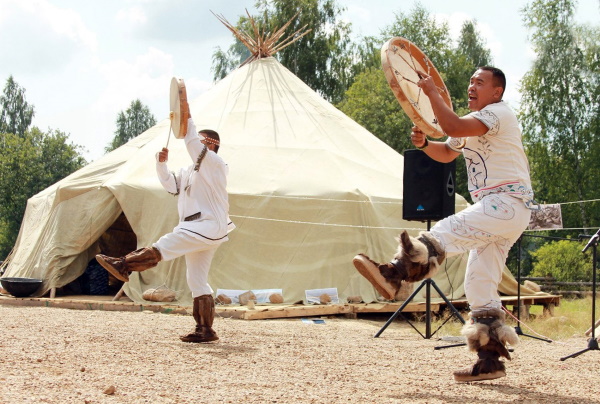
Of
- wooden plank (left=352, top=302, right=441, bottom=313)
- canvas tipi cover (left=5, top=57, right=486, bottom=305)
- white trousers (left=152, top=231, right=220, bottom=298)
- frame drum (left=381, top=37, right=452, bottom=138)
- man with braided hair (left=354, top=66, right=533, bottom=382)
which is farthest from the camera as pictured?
canvas tipi cover (left=5, top=57, right=486, bottom=305)

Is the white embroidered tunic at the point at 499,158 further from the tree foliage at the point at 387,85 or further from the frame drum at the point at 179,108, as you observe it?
the tree foliage at the point at 387,85

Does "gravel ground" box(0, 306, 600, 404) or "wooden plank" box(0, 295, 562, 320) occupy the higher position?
"wooden plank" box(0, 295, 562, 320)

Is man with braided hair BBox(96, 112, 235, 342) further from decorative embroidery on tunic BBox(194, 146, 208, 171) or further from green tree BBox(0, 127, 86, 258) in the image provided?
green tree BBox(0, 127, 86, 258)

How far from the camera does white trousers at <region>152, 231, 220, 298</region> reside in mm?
5090

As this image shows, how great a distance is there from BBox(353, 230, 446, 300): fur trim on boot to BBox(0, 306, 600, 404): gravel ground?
539mm

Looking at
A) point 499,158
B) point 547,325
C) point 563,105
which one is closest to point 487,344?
point 499,158

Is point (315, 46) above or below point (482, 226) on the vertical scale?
above

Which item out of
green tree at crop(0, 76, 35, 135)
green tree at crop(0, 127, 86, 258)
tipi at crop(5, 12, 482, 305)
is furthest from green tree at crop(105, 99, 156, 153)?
tipi at crop(5, 12, 482, 305)

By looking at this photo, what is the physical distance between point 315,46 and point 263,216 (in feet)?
64.1

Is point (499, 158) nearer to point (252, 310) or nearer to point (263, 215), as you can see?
point (252, 310)

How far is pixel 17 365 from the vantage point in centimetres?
380

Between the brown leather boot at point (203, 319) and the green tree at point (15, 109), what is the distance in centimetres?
4040

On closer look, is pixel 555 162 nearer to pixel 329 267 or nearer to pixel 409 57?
pixel 329 267

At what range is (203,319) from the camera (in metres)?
5.49
